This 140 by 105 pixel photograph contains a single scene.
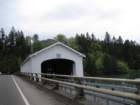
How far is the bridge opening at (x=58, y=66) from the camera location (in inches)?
1633

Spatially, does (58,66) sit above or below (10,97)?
above

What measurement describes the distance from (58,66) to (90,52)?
9406 cm

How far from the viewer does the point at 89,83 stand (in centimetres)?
1141

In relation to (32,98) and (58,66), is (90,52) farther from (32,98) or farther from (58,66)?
(32,98)

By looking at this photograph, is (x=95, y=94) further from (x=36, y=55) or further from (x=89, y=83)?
(x=36, y=55)

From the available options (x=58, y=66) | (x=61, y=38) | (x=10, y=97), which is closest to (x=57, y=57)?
(x=58, y=66)

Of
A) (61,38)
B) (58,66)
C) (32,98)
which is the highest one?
(61,38)

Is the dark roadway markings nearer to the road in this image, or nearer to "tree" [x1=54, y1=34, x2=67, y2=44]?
the road

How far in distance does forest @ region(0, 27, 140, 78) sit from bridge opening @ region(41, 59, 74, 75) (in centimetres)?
2405

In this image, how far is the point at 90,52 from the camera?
138625 mm

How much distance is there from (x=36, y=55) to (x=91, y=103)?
25992 millimetres

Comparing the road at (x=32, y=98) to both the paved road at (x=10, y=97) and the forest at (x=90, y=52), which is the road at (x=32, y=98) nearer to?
the paved road at (x=10, y=97)

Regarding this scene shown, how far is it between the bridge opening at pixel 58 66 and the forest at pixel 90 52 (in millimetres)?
24046

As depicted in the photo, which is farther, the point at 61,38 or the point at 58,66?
the point at 61,38
